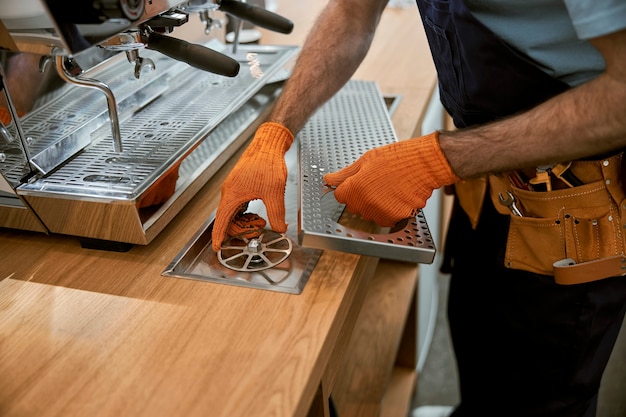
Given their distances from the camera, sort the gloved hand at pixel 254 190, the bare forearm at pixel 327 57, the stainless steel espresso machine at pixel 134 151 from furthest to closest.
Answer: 1. the bare forearm at pixel 327 57
2. the gloved hand at pixel 254 190
3. the stainless steel espresso machine at pixel 134 151

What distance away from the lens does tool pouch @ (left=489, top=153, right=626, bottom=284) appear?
Answer: 36.3 inches

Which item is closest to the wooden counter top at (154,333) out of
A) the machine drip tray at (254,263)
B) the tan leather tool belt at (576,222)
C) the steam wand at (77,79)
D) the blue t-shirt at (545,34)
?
the machine drip tray at (254,263)

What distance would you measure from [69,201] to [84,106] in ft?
Answer: 0.84

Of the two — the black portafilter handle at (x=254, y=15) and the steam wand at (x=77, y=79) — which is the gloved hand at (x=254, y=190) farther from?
the black portafilter handle at (x=254, y=15)

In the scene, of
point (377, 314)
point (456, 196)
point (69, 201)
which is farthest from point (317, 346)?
point (377, 314)

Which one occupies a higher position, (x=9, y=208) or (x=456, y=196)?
(x=9, y=208)

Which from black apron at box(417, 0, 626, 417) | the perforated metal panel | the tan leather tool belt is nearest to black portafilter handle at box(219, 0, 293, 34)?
the perforated metal panel

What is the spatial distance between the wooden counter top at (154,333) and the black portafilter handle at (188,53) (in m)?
0.25

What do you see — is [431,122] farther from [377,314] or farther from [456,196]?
[377,314]

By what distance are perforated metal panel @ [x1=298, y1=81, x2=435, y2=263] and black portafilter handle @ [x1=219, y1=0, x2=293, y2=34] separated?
0.19 m

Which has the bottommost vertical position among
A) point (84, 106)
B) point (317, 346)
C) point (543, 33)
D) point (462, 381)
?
point (462, 381)

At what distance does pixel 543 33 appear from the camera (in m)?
0.83

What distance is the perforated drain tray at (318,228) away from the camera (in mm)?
794

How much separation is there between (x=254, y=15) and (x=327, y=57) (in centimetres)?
17
